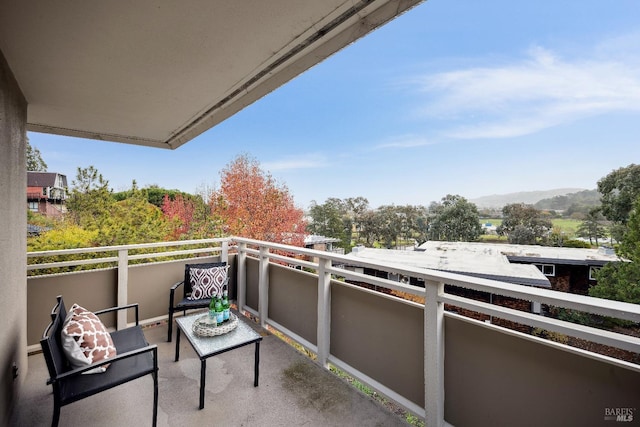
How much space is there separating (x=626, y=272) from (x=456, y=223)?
411 inches

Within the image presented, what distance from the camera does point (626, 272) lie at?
1067 centimetres

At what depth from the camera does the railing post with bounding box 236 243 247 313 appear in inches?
150

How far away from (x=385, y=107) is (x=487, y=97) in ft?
33.9

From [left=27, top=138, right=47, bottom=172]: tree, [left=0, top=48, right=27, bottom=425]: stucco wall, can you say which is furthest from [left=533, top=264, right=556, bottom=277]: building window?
[left=27, top=138, right=47, bottom=172]: tree

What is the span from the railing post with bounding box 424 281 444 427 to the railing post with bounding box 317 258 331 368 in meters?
0.94

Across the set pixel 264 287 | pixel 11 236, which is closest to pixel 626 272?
pixel 264 287

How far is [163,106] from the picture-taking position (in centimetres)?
→ 241

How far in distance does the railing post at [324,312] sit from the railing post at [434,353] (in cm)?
94

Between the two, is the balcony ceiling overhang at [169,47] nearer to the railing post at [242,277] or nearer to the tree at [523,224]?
the railing post at [242,277]

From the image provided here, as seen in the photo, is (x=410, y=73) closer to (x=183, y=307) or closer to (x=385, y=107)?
(x=385, y=107)

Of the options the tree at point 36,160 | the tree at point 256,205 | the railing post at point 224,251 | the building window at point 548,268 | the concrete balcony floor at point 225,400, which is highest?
the tree at point 36,160

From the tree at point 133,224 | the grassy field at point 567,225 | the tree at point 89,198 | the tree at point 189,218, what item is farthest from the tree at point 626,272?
the tree at point 89,198

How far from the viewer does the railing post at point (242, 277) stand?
3.81 meters

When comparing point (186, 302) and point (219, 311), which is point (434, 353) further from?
point (186, 302)
